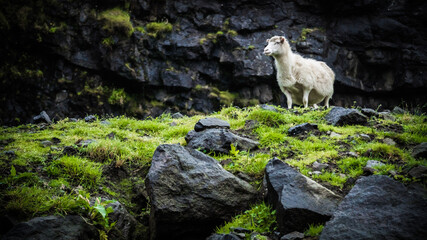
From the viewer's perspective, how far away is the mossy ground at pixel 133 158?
3380mm

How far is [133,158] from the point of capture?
4.70 meters

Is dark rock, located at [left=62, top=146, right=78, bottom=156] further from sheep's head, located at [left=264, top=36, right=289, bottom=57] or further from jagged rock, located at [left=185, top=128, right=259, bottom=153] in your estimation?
sheep's head, located at [left=264, top=36, right=289, bottom=57]

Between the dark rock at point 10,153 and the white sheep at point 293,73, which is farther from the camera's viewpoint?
the white sheep at point 293,73

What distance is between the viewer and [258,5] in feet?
71.1

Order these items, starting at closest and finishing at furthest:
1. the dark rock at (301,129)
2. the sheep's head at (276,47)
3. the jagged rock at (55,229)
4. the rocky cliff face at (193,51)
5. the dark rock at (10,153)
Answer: the jagged rock at (55,229) < the dark rock at (10,153) < the dark rock at (301,129) < the sheep's head at (276,47) < the rocky cliff face at (193,51)

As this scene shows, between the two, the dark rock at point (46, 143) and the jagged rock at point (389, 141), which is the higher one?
the jagged rock at point (389, 141)

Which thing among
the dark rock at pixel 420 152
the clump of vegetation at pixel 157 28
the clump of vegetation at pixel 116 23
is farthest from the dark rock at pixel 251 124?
the clump of vegetation at pixel 157 28

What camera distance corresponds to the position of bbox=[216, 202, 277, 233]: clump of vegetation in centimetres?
315

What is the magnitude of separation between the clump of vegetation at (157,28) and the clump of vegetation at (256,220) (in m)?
18.2

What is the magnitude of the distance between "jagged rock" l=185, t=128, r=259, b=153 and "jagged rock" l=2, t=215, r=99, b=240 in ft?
7.90

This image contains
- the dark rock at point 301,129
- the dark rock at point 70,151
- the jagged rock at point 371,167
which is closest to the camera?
the jagged rock at point 371,167

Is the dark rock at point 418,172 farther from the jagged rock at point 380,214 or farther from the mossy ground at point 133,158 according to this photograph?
the jagged rock at point 380,214

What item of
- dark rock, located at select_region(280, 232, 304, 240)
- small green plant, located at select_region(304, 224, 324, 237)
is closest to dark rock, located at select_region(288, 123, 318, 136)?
small green plant, located at select_region(304, 224, 324, 237)

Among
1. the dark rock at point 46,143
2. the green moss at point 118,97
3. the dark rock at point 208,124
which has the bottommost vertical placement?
the green moss at point 118,97
